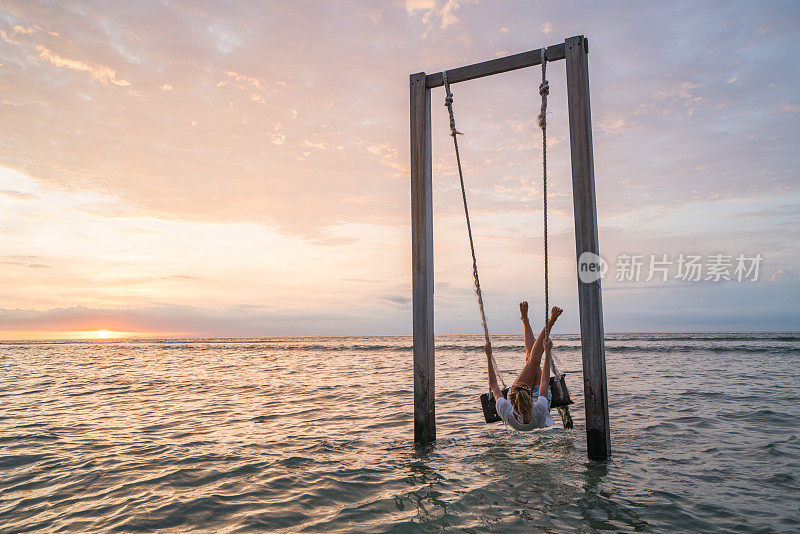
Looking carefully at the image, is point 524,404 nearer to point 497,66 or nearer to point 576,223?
point 576,223

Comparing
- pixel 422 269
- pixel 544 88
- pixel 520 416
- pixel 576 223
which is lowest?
pixel 520 416

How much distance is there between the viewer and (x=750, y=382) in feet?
42.5

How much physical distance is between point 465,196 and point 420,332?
203 centimetres

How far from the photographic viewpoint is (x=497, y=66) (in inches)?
241

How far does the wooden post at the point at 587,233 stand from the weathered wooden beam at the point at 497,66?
0.62 ft

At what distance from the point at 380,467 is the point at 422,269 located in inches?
106

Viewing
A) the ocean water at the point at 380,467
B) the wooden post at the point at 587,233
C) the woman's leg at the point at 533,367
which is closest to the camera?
the ocean water at the point at 380,467

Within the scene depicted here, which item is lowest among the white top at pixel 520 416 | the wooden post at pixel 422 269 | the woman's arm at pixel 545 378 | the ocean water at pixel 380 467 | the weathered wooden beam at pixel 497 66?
the ocean water at pixel 380 467

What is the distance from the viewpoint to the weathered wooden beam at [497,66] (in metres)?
5.80

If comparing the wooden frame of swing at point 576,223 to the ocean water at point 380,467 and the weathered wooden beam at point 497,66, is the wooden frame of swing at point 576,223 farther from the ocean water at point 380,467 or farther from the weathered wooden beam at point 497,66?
the ocean water at point 380,467

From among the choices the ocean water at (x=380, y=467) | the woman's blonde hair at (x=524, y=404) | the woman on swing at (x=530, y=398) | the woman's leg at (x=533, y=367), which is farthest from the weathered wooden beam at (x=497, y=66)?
the ocean water at (x=380, y=467)

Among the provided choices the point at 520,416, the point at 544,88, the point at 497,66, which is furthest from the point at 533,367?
the point at 497,66

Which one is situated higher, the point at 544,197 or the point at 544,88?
the point at 544,88

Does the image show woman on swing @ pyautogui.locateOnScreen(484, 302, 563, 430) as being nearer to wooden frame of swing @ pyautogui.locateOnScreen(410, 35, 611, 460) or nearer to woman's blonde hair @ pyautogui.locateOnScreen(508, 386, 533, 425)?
woman's blonde hair @ pyautogui.locateOnScreen(508, 386, 533, 425)
